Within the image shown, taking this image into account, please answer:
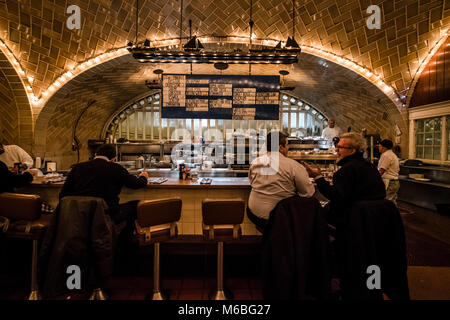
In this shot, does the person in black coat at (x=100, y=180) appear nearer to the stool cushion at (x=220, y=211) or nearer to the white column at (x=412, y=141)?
the stool cushion at (x=220, y=211)

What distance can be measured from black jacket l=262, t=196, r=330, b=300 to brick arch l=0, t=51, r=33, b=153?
6645mm

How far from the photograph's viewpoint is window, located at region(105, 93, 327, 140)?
9977mm

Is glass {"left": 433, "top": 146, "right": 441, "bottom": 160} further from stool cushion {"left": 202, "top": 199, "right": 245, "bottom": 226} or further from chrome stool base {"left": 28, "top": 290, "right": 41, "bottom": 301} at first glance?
chrome stool base {"left": 28, "top": 290, "right": 41, "bottom": 301}

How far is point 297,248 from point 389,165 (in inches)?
149

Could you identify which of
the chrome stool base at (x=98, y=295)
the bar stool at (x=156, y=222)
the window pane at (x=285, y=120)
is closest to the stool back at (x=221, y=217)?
the bar stool at (x=156, y=222)

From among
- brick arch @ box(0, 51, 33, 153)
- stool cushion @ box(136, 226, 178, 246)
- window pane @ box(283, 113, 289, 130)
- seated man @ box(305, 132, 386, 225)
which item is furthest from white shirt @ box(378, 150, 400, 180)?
brick arch @ box(0, 51, 33, 153)

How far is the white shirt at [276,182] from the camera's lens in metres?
2.20

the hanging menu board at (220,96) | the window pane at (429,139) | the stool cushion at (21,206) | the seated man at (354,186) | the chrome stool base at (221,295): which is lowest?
the chrome stool base at (221,295)

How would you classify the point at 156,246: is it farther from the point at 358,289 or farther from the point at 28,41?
the point at 28,41

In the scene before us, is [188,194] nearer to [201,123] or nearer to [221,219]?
[221,219]

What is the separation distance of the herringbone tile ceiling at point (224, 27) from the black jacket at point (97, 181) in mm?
4024

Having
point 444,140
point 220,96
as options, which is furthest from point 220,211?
point 444,140

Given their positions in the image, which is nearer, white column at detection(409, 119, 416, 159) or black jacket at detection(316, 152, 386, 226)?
black jacket at detection(316, 152, 386, 226)

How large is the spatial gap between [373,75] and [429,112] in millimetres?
1560
